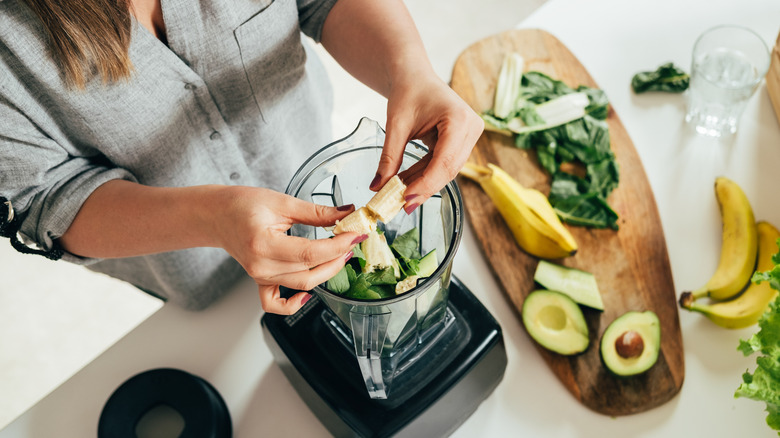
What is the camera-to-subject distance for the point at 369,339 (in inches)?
28.8

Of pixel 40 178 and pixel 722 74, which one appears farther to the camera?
pixel 722 74

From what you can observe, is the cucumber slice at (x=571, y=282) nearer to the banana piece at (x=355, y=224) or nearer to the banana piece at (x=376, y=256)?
the banana piece at (x=376, y=256)

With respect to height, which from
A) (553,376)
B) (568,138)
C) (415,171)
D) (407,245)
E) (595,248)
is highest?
(415,171)

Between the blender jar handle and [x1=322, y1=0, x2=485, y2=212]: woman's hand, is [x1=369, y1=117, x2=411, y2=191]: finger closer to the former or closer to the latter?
[x1=322, y1=0, x2=485, y2=212]: woman's hand

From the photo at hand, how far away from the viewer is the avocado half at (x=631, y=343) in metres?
1.00

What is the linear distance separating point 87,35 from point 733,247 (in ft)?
3.72

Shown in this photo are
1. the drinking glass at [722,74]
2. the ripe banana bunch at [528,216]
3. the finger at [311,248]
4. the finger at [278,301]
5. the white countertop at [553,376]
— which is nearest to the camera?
the finger at [311,248]

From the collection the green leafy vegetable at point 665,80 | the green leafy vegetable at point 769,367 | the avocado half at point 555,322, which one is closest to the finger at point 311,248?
the avocado half at point 555,322

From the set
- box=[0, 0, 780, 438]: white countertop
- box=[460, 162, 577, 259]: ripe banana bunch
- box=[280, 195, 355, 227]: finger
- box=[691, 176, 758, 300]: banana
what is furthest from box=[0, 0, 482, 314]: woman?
box=[691, 176, 758, 300]: banana

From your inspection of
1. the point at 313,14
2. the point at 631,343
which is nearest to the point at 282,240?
the point at 313,14

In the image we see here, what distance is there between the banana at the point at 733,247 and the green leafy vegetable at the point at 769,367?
0.51 ft

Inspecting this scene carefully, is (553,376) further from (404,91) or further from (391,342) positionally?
(404,91)

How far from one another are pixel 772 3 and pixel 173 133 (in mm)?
1398

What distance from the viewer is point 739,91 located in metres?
1.19
